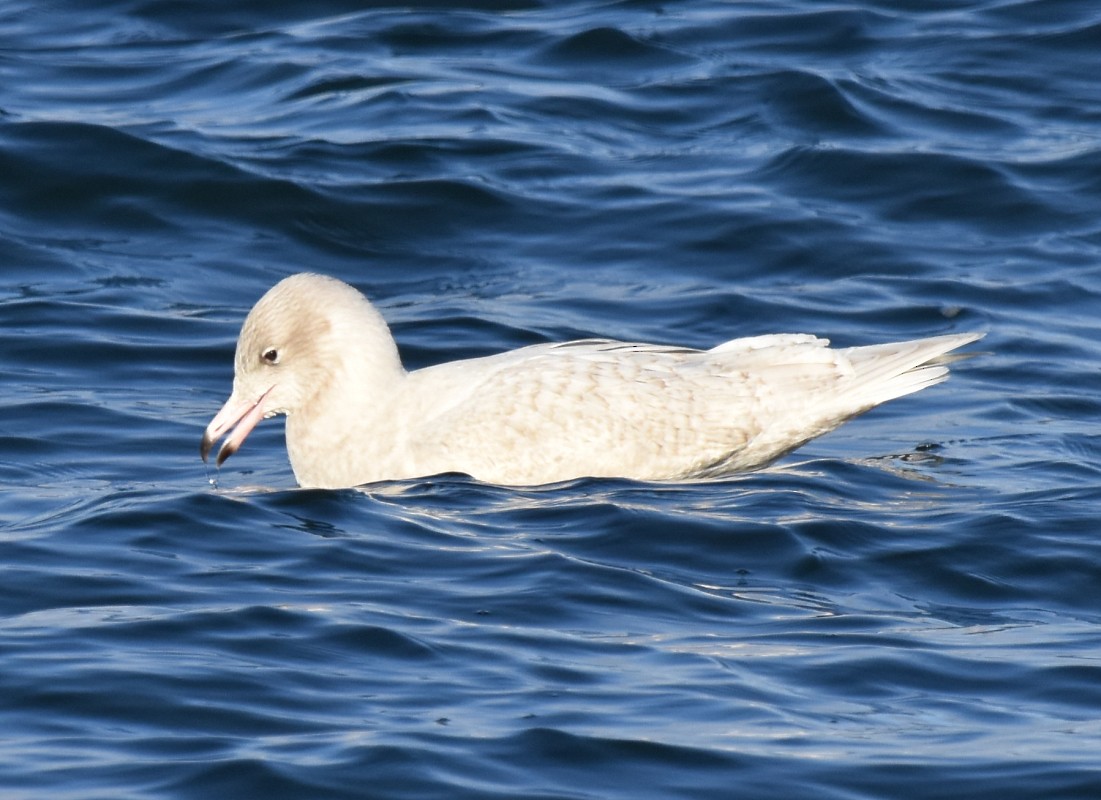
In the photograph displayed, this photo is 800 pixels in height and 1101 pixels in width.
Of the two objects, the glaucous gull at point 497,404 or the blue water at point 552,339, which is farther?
the glaucous gull at point 497,404

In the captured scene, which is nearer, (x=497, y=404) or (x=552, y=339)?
(x=497, y=404)

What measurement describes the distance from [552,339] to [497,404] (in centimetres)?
281

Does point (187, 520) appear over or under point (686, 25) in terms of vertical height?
under

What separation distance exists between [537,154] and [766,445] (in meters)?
5.44

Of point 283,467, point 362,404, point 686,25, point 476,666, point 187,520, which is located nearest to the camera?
point 476,666

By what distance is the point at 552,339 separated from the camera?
35.8 feet

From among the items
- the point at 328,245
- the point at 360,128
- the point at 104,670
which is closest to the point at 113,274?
the point at 328,245

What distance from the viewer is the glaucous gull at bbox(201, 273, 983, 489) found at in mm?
8125

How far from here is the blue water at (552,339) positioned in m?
5.45

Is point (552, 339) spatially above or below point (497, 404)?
below

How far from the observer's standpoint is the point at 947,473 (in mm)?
8758

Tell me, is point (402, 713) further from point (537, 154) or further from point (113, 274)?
point (537, 154)

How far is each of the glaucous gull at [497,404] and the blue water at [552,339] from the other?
177mm

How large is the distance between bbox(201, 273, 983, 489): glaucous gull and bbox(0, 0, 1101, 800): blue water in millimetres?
177
